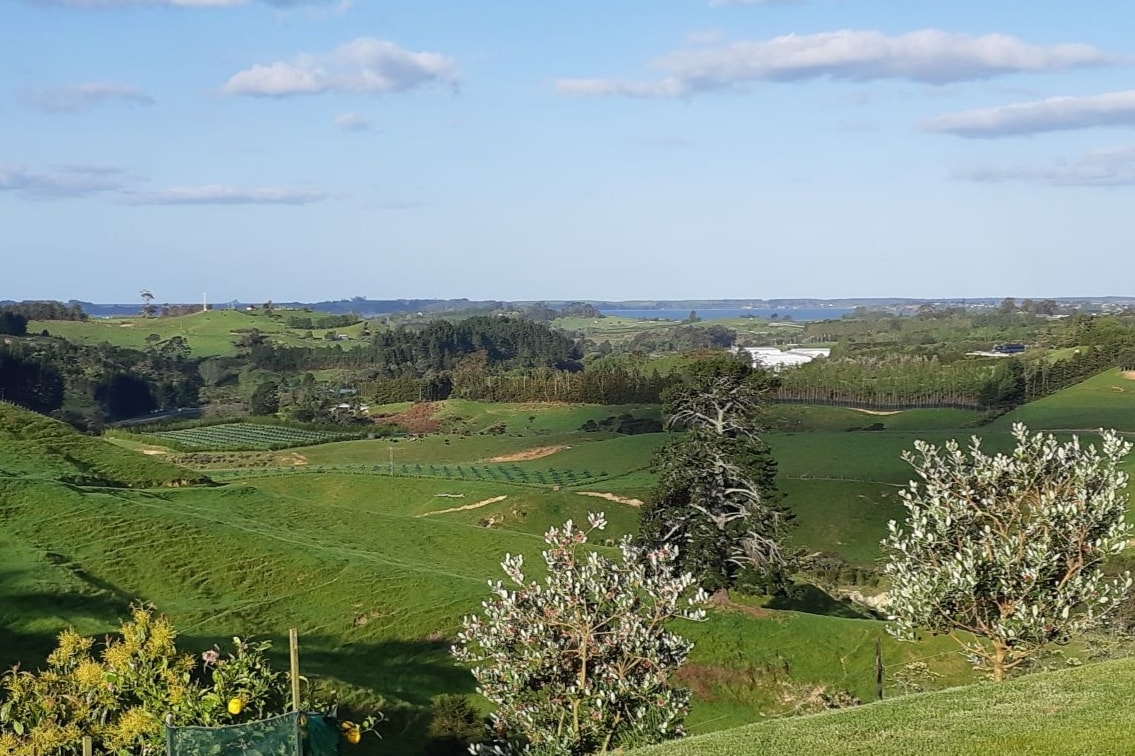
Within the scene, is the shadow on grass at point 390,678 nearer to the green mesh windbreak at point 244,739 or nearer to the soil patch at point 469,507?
the green mesh windbreak at point 244,739

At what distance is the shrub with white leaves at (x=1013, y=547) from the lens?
Result: 21.8m

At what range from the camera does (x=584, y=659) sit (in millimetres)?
20297

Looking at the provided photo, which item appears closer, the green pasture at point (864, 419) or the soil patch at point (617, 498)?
the soil patch at point (617, 498)

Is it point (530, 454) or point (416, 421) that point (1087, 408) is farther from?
point (416, 421)

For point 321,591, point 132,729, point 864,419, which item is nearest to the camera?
point 132,729

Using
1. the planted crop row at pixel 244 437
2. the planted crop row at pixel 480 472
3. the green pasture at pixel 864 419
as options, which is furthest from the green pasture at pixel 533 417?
the planted crop row at pixel 480 472

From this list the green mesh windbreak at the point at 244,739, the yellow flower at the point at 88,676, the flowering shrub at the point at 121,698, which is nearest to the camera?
the green mesh windbreak at the point at 244,739

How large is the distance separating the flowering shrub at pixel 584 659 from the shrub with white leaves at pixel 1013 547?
18.9ft

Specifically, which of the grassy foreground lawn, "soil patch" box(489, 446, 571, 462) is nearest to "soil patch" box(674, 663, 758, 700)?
the grassy foreground lawn

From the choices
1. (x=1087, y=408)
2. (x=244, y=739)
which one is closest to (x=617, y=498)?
(x=244, y=739)

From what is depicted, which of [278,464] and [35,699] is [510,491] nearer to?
[278,464]

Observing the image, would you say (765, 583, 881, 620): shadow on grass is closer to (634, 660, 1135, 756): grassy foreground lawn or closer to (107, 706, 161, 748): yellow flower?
(634, 660, 1135, 756): grassy foreground lawn

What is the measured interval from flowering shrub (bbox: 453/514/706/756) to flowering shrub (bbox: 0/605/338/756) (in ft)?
15.0

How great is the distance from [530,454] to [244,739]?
131 meters
